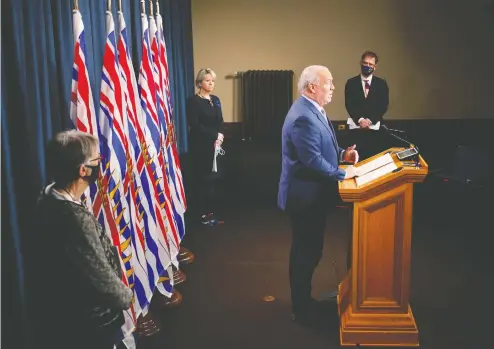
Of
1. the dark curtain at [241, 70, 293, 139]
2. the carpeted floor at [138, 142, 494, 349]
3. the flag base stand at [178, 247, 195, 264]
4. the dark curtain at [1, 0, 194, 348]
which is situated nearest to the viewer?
the dark curtain at [1, 0, 194, 348]

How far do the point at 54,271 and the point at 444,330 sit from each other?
7.51 feet

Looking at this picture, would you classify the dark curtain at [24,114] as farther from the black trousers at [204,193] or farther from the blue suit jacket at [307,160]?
the black trousers at [204,193]

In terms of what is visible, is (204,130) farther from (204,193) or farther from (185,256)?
(185,256)

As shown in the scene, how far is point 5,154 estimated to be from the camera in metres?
2.06

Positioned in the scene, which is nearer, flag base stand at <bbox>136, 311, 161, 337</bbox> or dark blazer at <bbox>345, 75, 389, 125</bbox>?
flag base stand at <bbox>136, 311, 161, 337</bbox>

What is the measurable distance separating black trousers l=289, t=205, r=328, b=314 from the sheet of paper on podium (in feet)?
0.95

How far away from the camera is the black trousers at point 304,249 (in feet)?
10.7

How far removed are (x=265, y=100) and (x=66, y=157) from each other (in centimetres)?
744

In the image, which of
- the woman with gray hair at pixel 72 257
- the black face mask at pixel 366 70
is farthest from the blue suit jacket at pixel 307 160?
the black face mask at pixel 366 70

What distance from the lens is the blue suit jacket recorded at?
3.07 m

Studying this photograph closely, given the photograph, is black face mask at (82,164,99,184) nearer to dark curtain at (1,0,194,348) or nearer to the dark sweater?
the dark sweater

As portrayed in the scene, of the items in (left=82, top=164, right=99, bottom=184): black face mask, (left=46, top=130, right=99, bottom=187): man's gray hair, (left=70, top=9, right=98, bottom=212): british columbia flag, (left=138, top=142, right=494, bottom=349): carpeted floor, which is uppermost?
(left=70, top=9, right=98, bottom=212): british columbia flag

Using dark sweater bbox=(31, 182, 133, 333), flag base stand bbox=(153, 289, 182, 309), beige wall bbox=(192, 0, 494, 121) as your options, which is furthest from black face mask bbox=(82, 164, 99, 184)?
beige wall bbox=(192, 0, 494, 121)

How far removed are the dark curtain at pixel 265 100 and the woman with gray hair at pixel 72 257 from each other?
736 centimetres
